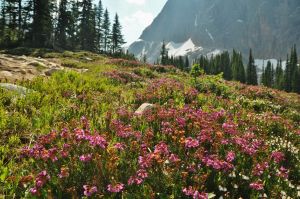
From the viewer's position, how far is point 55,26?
251 ft

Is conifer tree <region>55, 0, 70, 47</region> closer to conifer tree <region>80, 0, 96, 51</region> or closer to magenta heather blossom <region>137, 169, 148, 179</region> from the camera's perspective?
conifer tree <region>80, 0, 96, 51</region>

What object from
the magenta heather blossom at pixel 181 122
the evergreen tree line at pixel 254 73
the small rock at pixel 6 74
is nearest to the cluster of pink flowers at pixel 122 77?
the small rock at pixel 6 74

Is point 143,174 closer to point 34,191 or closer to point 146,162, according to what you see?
point 146,162

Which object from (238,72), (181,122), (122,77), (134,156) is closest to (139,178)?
(134,156)

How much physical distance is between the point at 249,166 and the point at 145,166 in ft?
7.04

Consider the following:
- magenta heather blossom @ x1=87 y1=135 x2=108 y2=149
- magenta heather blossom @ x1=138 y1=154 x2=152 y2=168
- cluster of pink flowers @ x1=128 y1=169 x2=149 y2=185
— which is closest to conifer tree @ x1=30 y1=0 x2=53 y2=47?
magenta heather blossom @ x1=87 y1=135 x2=108 y2=149

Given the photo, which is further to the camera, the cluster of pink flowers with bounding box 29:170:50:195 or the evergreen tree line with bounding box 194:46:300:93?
the evergreen tree line with bounding box 194:46:300:93

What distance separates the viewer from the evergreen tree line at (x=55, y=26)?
5403 centimetres

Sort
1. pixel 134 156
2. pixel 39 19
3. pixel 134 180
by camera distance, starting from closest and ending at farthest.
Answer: pixel 134 180, pixel 134 156, pixel 39 19

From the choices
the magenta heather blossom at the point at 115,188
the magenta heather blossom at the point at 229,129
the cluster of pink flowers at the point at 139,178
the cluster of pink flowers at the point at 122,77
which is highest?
the cluster of pink flowers at the point at 122,77

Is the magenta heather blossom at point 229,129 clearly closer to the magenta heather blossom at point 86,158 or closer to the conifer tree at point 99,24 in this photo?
the magenta heather blossom at point 86,158

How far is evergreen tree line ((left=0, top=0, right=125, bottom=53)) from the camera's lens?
2127 inches

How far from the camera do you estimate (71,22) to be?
71.9 metres

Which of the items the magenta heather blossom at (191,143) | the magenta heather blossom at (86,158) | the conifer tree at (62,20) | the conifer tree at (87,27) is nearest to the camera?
the magenta heather blossom at (86,158)
